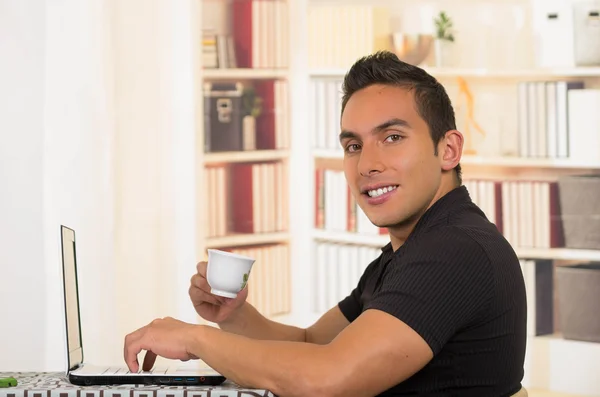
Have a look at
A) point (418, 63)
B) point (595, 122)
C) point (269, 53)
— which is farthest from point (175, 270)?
point (595, 122)

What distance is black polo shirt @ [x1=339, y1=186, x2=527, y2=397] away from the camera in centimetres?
139

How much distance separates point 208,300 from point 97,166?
6.81ft

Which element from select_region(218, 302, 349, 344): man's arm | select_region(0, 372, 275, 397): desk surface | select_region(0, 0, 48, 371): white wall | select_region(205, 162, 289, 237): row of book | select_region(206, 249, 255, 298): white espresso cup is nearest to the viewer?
select_region(0, 372, 275, 397): desk surface

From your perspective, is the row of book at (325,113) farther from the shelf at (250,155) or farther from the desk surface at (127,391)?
the desk surface at (127,391)

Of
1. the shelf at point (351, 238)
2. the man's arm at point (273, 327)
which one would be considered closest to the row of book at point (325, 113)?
the shelf at point (351, 238)

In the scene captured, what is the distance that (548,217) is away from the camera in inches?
151

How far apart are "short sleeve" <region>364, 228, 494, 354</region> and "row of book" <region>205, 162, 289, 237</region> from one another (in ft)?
9.05

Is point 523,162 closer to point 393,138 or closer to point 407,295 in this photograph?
point 393,138

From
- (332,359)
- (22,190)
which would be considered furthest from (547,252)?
(332,359)

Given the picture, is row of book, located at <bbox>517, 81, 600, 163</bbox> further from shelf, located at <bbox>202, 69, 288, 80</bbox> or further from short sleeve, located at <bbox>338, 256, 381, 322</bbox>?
short sleeve, located at <bbox>338, 256, 381, 322</bbox>

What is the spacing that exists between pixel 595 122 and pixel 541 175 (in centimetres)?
31

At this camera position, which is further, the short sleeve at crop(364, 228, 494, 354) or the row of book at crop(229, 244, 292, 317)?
the row of book at crop(229, 244, 292, 317)

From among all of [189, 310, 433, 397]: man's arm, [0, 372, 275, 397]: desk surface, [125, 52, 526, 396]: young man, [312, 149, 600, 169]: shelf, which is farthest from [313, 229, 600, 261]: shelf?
[0, 372, 275, 397]: desk surface

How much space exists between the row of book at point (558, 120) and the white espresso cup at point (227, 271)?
244 cm
